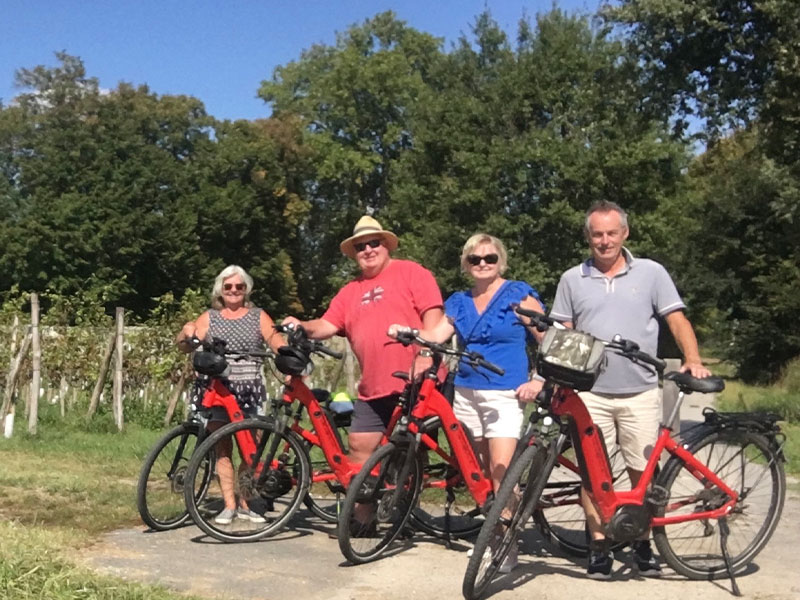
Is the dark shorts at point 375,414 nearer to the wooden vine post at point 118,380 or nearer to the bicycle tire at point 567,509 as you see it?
the bicycle tire at point 567,509

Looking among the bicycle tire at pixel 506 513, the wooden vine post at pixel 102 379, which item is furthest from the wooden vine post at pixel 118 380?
the bicycle tire at pixel 506 513

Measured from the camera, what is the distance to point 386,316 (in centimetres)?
584

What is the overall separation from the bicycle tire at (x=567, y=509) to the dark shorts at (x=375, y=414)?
1027 mm

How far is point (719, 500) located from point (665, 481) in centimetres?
33

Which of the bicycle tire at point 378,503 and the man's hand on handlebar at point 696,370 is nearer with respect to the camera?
the man's hand on handlebar at point 696,370

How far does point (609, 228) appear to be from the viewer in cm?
516

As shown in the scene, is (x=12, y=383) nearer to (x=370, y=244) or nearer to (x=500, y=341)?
(x=370, y=244)

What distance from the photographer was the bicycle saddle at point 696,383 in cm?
495

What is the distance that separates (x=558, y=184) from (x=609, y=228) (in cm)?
2519

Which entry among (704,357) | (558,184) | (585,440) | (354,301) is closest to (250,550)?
(354,301)

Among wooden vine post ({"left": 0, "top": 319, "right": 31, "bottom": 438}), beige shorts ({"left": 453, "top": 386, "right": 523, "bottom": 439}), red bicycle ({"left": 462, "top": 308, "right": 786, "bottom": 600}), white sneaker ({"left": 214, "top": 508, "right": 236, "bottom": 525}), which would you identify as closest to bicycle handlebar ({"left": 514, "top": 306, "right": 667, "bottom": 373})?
red bicycle ({"left": 462, "top": 308, "right": 786, "bottom": 600})

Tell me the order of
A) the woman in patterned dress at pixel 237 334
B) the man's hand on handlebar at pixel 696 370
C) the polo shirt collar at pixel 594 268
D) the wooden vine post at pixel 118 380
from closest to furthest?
1. the man's hand on handlebar at pixel 696 370
2. the polo shirt collar at pixel 594 268
3. the woman in patterned dress at pixel 237 334
4. the wooden vine post at pixel 118 380

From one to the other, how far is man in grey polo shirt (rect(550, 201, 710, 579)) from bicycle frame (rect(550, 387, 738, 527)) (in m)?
0.12

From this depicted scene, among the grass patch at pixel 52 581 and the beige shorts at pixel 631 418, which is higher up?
the beige shorts at pixel 631 418
